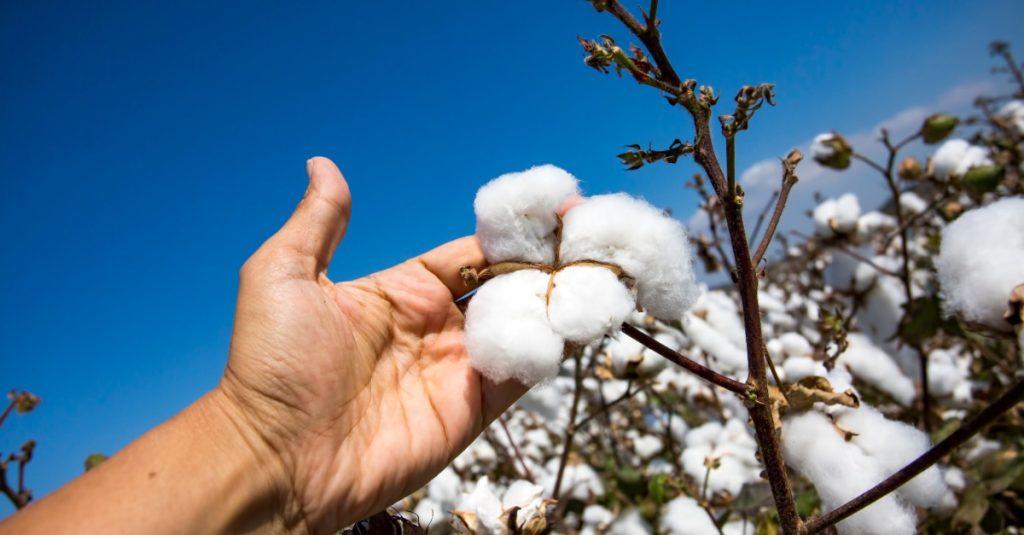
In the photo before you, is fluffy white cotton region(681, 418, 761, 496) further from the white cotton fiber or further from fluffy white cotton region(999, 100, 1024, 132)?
fluffy white cotton region(999, 100, 1024, 132)

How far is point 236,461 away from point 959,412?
3.39 m

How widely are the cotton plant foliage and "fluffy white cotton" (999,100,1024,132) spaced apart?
5.07m

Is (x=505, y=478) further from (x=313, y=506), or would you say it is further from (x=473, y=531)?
(x=313, y=506)

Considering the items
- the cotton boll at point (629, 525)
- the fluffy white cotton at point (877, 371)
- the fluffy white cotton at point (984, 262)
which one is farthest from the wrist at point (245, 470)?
the fluffy white cotton at point (877, 371)

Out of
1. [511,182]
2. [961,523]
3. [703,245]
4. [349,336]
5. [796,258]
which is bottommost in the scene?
[961,523]

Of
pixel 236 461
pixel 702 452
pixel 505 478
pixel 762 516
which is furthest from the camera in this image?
pixel 505 478

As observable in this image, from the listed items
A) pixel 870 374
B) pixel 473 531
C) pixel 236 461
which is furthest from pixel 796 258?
pixel 236 461

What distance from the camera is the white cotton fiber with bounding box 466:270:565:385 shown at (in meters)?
1.08

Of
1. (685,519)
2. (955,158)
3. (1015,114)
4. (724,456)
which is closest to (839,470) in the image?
(685,519)

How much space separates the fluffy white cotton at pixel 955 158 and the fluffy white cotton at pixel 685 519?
6.60 ft

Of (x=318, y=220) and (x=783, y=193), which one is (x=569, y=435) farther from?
(x=783, y=193)

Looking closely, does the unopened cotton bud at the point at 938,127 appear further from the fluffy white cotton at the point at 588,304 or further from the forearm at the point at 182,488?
the forearm at the point at 182,488

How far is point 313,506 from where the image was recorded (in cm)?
127

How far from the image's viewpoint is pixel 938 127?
2.58m
